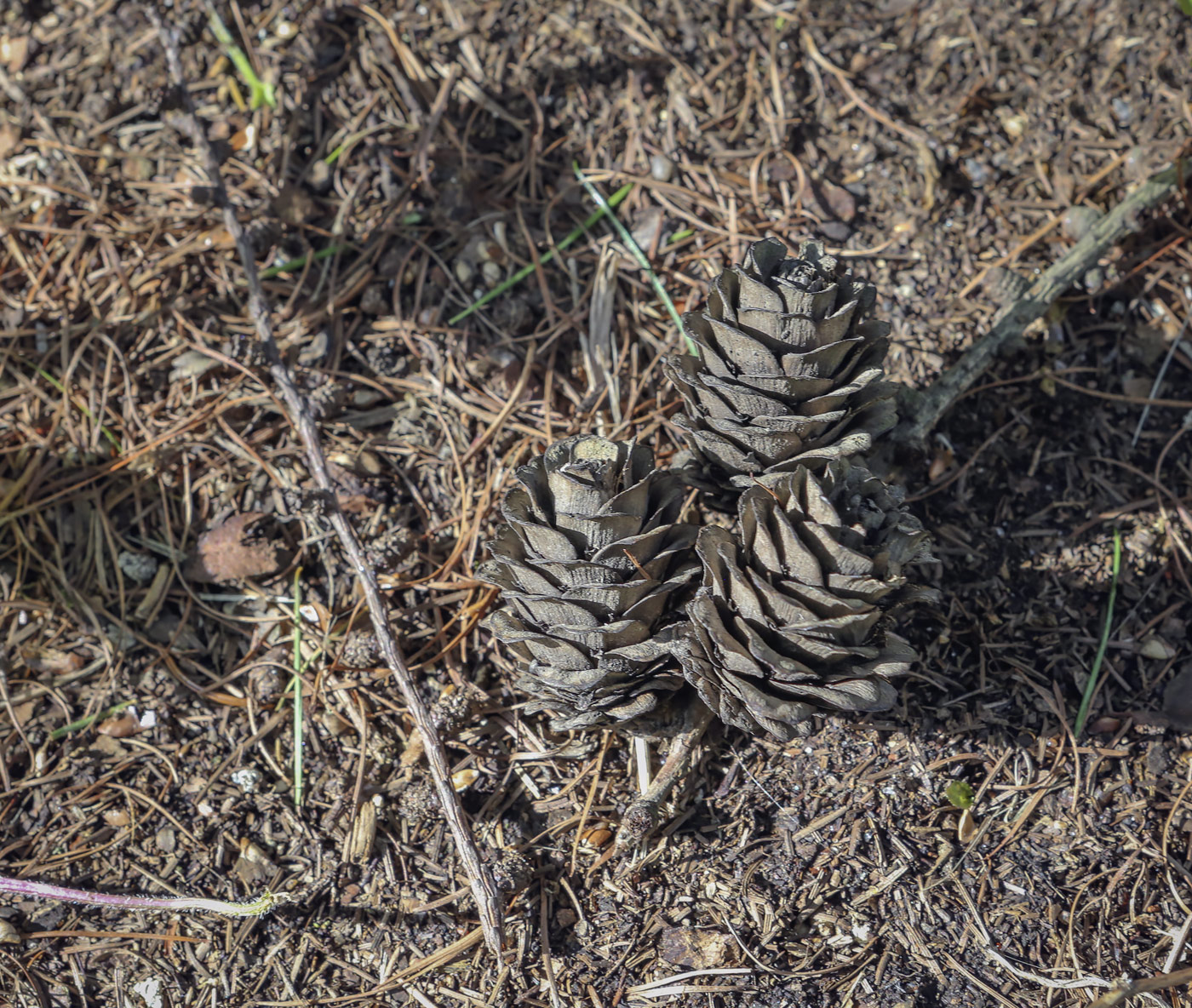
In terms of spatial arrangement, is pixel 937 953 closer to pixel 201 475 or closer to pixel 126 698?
pixel 126 698

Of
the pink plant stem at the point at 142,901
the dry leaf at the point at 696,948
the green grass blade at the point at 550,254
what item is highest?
the green grass blade at the point at 550,254

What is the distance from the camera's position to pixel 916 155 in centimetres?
266

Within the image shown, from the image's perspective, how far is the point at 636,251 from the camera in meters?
2.60

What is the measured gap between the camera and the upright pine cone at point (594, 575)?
170 cm

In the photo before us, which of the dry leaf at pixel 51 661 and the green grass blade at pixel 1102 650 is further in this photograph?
the dry leaf at pixel 51 661

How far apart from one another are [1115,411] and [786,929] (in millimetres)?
1695

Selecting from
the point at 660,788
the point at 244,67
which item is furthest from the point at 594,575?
the point at 244,67

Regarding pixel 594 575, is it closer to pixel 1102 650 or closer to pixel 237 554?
pixel 237 554

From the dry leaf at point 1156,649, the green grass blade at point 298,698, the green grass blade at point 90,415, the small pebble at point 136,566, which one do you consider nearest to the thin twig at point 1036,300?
the dry leaf at point 1156,649

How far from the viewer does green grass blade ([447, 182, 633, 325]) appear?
2578 millimetres

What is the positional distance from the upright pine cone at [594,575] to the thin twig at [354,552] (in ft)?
1.19

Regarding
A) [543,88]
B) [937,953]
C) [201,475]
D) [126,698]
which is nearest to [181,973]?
[126,698]

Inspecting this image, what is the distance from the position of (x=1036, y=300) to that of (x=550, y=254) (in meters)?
1.39

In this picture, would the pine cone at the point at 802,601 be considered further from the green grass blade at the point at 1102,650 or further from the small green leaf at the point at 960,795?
the green grass blade at the point at 1102,650
